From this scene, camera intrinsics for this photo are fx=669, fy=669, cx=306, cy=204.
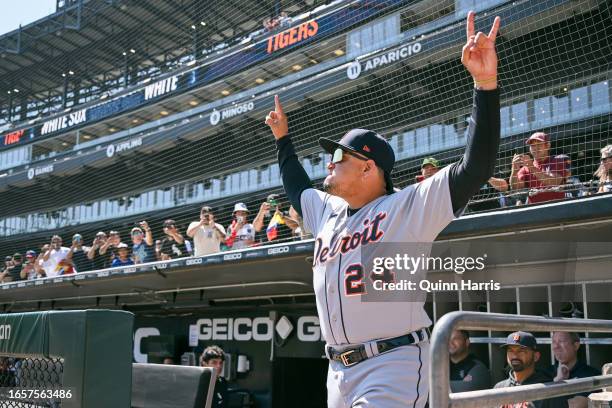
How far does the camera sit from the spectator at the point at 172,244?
949 centimetres

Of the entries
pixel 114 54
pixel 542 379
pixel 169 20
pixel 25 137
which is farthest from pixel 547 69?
pixel 25 137

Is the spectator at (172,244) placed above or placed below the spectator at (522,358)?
above

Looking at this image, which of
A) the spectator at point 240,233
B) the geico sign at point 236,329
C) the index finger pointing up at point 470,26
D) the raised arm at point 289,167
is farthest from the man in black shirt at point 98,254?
the index finger pointing up at point 470,26

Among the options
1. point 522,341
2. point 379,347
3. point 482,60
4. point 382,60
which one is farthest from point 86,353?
point 382,60

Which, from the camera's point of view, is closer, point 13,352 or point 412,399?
point 412,399

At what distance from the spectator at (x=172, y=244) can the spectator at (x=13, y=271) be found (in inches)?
152

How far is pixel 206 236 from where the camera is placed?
789 cm

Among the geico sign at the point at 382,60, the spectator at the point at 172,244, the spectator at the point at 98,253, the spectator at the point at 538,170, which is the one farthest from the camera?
the spectator at the point at 98,253

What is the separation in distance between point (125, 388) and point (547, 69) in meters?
7.67

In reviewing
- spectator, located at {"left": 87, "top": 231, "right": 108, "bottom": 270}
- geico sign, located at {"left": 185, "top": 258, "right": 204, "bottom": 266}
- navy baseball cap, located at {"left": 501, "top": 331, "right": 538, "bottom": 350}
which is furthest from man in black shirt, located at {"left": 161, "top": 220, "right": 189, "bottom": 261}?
navy baseball cap, located at {"left": 501, "top": 331, "right": 538, "bottom": 350}

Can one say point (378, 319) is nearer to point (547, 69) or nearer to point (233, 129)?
point (547, 69)

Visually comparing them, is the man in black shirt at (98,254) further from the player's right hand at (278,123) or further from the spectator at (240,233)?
the player's right hand at (278,123)

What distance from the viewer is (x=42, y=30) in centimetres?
2311

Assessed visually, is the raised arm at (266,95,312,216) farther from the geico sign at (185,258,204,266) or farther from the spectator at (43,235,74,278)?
the spectator at (43,235,74,278)
